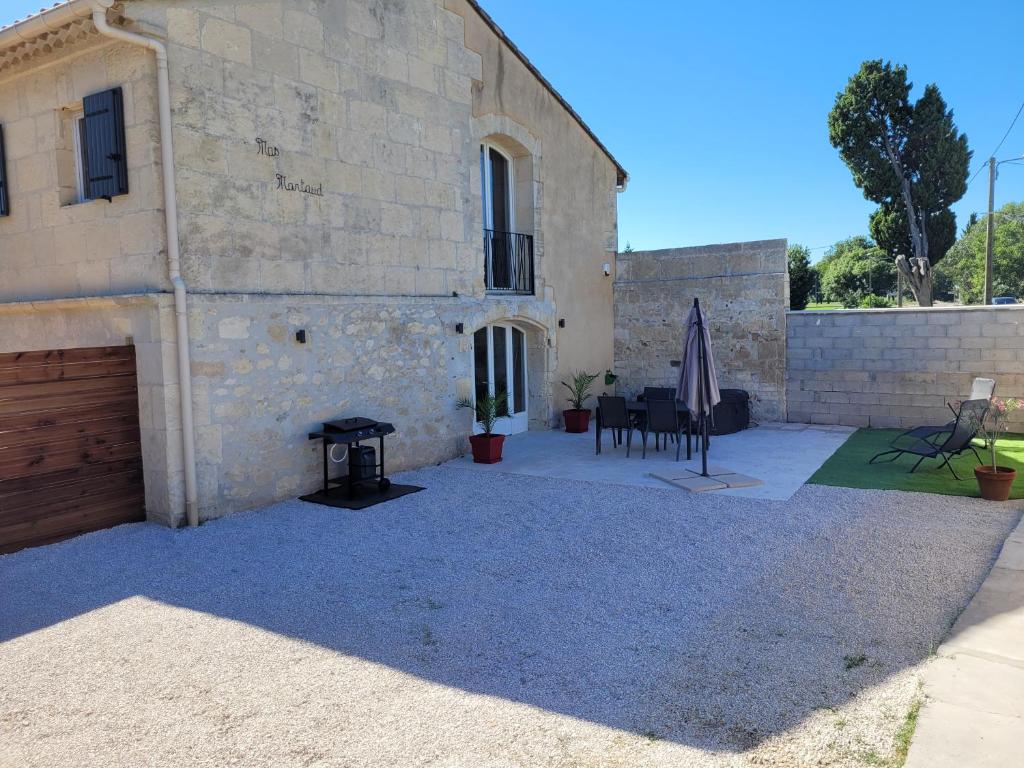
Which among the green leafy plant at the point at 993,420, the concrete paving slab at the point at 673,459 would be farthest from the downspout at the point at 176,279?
the green leafy plant at the point at 993,420

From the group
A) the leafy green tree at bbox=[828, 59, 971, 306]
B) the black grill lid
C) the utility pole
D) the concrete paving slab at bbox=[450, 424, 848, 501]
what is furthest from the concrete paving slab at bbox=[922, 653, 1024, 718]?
the leafy green tree at bbox=[828, 59, 971, 306]

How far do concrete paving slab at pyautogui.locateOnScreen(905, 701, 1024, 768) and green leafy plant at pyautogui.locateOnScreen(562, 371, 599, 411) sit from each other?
8.45m

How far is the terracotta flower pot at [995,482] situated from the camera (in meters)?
6.51

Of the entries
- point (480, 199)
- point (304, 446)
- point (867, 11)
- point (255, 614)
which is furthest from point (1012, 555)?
point (867, 11)

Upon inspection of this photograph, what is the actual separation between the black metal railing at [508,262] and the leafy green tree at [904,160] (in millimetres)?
19401

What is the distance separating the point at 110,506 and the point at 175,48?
4125 millimetres

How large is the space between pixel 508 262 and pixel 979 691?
8.73m

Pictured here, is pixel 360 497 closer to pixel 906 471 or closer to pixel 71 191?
pixel 71 191

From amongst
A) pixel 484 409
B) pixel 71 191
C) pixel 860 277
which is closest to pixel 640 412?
pixel 484 409

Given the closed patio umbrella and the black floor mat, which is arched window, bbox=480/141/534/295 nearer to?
the closed patio umbrella

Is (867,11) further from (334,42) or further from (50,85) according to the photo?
(50,85)

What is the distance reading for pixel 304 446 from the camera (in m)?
7.32

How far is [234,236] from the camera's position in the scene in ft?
21.8

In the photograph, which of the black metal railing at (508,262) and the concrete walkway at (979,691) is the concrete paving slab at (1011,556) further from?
the black metal railing at (508,262)
